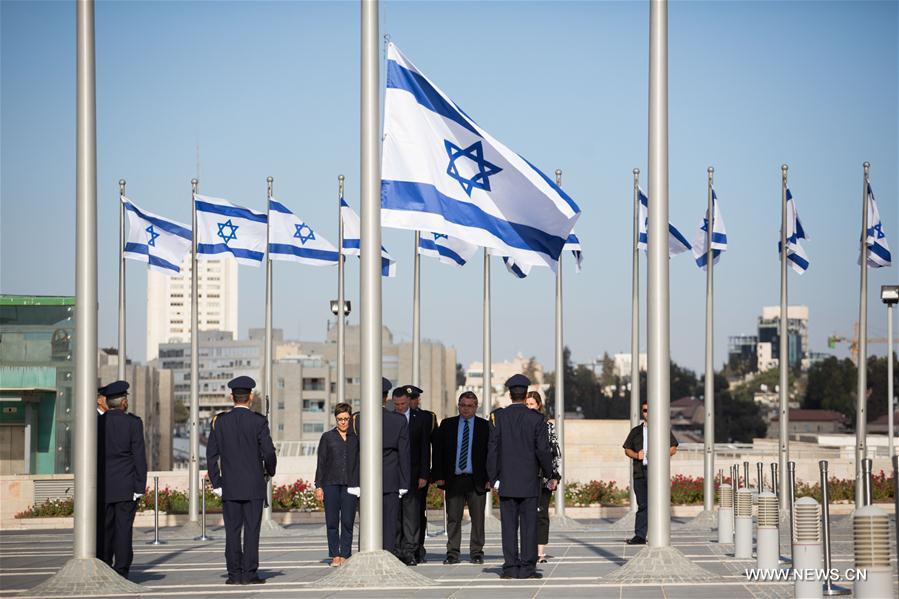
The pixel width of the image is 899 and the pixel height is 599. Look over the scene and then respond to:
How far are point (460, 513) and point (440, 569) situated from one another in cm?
101

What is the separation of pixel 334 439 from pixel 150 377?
92379 millimetres

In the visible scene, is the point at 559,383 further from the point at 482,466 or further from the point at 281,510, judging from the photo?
the point at 482,466

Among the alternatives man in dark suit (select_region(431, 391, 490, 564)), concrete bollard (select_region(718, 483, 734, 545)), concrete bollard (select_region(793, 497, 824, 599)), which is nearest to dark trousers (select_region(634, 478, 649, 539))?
concrete bollard (select_region(718, 483, 734, 545))

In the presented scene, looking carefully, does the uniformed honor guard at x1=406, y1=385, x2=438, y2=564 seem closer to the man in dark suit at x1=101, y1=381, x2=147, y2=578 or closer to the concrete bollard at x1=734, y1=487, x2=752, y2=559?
the man in dark suit at x1=101, y1=381, x2=147, y2=578

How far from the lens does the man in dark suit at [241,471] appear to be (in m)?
16.1

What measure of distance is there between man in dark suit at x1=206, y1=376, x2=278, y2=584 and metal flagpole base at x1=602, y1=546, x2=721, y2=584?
12.8 feet

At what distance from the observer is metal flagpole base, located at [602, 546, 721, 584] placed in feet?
49.2

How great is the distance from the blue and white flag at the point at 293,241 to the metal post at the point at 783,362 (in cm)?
979

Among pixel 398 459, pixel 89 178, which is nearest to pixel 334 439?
pixel 398 459

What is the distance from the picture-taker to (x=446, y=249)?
2902cm

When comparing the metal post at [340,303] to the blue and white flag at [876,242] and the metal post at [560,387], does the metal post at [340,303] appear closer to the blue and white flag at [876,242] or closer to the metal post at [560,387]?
the metal post at [560,387]

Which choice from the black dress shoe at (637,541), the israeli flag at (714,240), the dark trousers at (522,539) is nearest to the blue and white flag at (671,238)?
the israeli flag at (714,240)

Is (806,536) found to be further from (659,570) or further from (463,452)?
(463,452)

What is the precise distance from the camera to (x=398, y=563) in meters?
15.1
